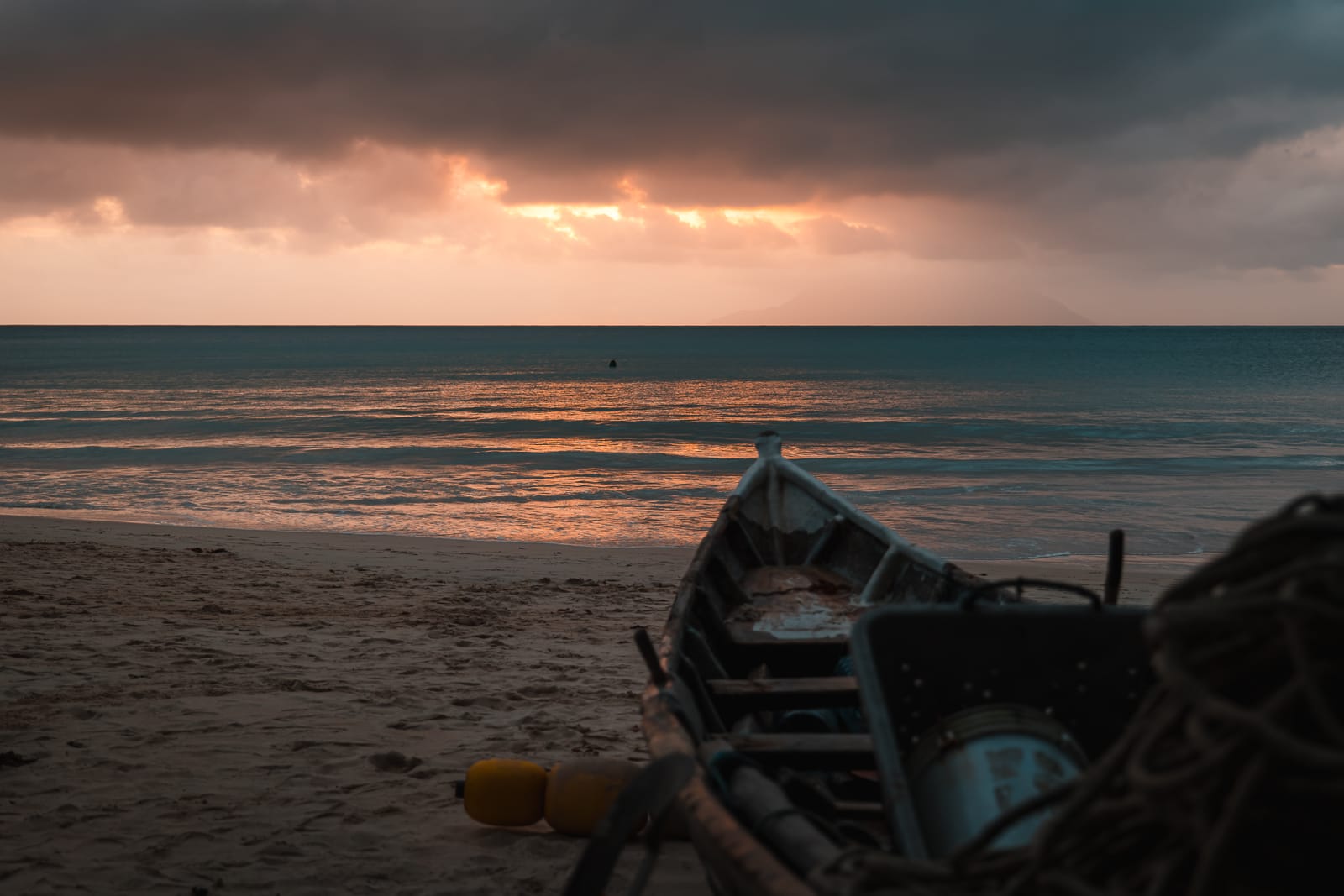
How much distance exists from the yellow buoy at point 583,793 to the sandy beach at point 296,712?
10cm

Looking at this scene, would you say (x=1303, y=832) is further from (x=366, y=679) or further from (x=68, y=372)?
(x=68, y=372)

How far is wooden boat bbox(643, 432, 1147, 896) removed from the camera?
2.55 metres

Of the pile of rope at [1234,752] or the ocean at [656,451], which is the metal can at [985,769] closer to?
the pile of rope at [1234,752]

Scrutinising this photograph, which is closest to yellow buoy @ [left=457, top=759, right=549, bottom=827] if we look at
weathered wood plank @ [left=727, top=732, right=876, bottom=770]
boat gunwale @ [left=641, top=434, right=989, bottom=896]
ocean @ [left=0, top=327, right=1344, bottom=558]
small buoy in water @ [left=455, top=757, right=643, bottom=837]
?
small buoy in water @ [left=455, top=757, right=643, bottom=837]

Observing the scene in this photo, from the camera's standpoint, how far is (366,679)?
6898 millimetres

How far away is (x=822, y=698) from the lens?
4.40 metres

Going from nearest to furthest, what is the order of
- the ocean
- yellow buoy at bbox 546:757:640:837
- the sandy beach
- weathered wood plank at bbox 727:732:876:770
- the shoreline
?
1. weathered wood plank at bbox 727:732:876:770
2. the sandy beach
3. yellow buoy at bbox 546:757:640:837
4. the shoreline
5. the ocean

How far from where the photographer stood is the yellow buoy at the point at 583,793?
4.58 meters

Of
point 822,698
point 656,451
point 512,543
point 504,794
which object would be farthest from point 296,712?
point 656,451

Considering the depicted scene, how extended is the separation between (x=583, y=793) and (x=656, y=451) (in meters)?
21.7

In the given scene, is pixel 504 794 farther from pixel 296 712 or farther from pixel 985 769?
pixel 985 769

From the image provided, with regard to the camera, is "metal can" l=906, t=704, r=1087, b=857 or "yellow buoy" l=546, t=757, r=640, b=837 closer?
"metal can" l=906, t=704, r=1087, b=857

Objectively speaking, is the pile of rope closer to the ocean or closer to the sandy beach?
the sandy beach

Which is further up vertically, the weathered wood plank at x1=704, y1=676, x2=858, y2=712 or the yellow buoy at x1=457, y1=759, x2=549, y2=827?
the weathered wood plank at x1=704, y1=676, x2=858, y2=712
